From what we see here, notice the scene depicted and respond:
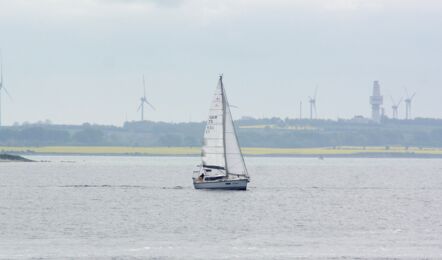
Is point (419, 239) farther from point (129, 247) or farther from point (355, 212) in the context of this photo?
point (355, 212)

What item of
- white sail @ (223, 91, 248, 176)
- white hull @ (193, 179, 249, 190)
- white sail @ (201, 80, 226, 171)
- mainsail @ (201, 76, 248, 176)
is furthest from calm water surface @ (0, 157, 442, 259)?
white sail @ (201, 80, 226, 171)

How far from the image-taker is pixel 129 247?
74188mm

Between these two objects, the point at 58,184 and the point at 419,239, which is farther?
the point at 58,184

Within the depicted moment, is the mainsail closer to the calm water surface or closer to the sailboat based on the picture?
the sailboat

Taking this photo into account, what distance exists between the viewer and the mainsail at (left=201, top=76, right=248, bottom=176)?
426 ft

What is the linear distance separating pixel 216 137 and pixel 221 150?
151cm

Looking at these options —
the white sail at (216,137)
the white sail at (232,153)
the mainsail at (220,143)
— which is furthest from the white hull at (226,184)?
the white sail at (216,137)

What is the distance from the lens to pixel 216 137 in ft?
428

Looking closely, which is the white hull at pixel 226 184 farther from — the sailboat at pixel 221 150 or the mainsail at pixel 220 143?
the mainsail at pixel 220 143

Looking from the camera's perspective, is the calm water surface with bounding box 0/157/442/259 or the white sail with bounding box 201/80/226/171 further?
the white sail with bounding box 201/80/226/171

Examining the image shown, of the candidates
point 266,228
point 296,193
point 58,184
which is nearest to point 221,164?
point 296,193

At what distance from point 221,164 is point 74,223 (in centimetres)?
4135

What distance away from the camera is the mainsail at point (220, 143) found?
5113 inches

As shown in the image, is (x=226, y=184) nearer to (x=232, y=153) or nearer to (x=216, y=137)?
(x=232, y=153)
